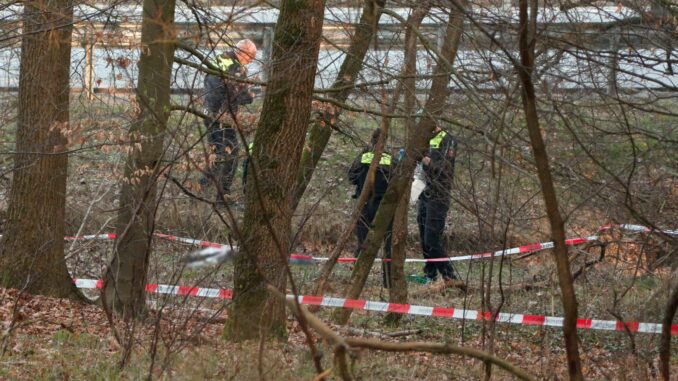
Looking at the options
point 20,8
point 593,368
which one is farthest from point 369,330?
point 20,8

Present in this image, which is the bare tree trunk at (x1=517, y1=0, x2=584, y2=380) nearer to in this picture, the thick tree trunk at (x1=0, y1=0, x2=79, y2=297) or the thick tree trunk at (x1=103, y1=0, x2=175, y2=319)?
the thick tree trunk at (x1=103, y1=0, x2=175, y2=319)

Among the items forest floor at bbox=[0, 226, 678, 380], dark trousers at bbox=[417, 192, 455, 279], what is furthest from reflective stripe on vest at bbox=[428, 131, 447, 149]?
forest floor at bbox=[0, 226, 678, 380]

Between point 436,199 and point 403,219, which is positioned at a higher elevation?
point 436,199

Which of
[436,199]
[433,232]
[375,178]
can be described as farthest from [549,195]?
[375,178]

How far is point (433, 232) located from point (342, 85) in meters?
2.63

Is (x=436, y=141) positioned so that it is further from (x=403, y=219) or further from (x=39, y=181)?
(x=39, y=181)

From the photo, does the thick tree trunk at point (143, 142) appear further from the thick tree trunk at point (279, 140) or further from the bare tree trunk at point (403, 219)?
the bare tree trunk at point (403, 219)

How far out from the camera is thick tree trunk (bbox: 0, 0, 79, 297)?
927 cm

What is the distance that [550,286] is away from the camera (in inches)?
388

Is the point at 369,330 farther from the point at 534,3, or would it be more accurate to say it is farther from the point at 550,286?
the point at 534,3

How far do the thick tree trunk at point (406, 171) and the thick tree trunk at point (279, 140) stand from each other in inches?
64.0

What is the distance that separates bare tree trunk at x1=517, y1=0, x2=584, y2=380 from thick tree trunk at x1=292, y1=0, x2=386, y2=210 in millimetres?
5169

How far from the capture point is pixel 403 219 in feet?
35.1

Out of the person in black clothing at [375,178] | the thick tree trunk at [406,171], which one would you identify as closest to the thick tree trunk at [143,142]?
the thick tree trunk at [406,171]
